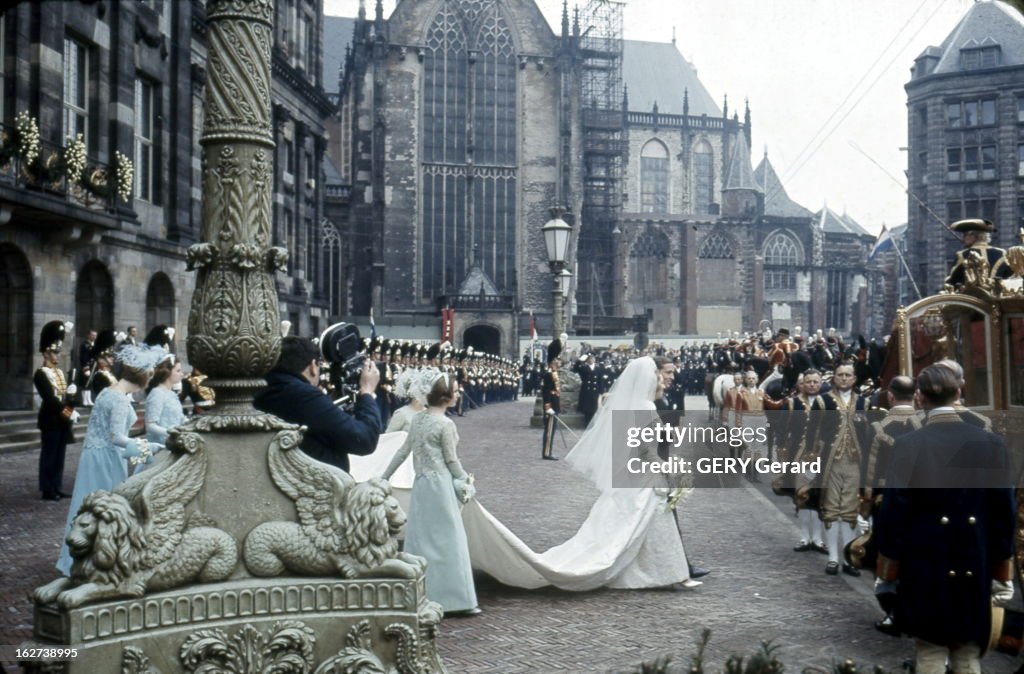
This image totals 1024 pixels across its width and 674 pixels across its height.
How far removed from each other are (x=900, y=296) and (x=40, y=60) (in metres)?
45.7

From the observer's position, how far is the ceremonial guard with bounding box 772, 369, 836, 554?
28.4 ft

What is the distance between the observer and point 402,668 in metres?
4.14

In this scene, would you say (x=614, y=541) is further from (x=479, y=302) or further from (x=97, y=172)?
(x=479, y=302)

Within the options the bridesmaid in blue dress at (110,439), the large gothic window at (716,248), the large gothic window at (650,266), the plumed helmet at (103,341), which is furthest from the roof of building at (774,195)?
the bridesmaid in blue dress at (110,439)

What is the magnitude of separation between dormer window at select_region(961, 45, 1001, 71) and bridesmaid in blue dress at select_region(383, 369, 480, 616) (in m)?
43.7

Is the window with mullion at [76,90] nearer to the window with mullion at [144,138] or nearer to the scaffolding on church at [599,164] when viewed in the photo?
the window with mullion at [144,138]

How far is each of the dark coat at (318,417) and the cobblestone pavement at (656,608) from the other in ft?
5.07

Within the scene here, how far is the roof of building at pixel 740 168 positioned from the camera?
71375 millimetres

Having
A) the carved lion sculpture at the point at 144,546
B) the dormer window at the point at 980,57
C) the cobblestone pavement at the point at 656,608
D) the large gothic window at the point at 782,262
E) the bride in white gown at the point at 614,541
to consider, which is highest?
the dormer window at the point at 980,57

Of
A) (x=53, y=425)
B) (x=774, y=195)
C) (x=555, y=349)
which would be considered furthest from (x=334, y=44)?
(x=53, y=425)

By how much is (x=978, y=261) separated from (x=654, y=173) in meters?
69.3

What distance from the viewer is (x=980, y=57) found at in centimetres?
4312

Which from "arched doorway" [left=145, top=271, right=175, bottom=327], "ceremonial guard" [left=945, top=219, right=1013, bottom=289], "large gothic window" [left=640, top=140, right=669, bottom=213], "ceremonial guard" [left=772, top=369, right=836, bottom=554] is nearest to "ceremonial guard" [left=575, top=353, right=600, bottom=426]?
"arched doorway" [left=145, top=271, right=175, bottom=327]

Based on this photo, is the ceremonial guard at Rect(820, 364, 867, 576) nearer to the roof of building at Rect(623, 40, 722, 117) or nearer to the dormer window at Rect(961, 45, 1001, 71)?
the dormer window at Rect(961, 45, 1001, 71)
